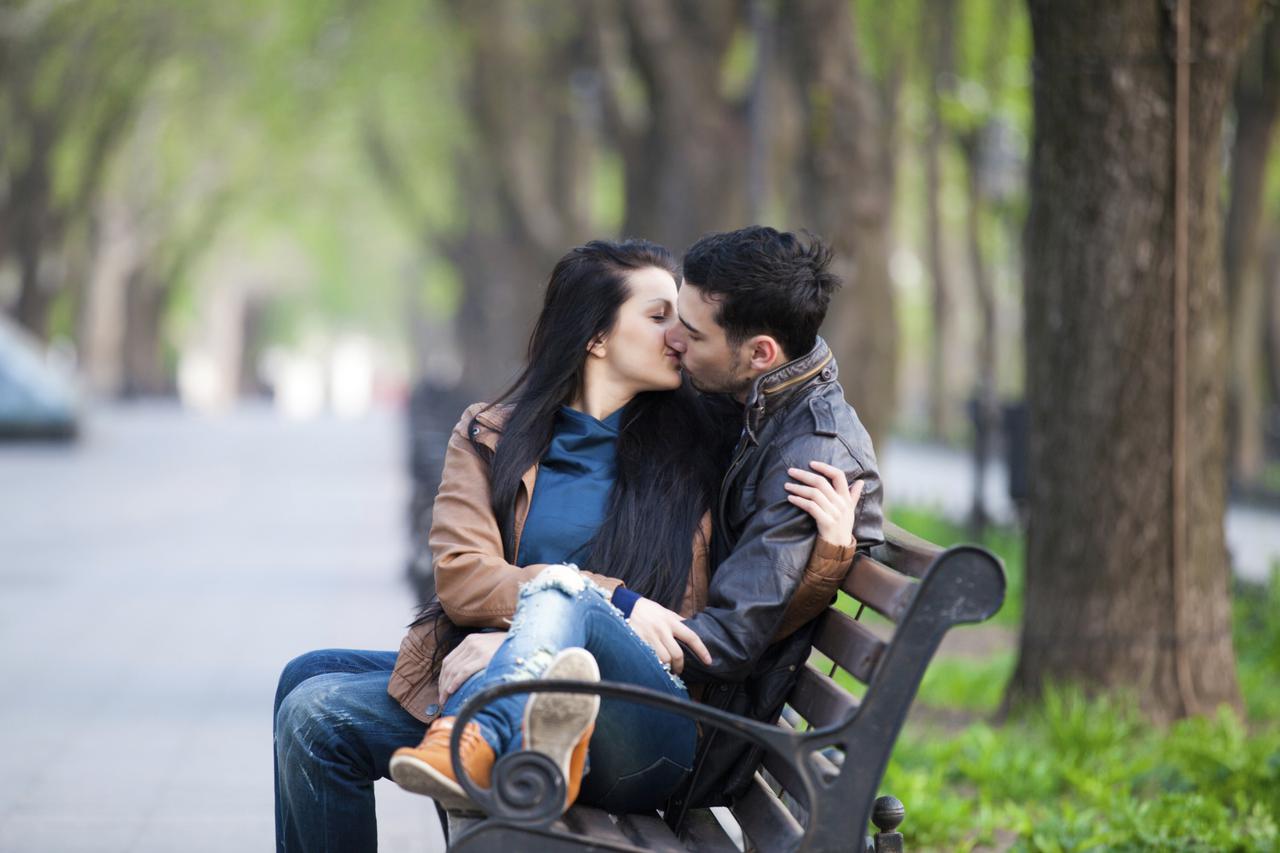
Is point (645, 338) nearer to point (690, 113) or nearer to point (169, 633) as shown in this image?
point (169, 633)

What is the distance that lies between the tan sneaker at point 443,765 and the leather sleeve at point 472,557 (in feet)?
1.55

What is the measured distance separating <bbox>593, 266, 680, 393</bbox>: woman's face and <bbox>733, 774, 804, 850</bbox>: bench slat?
864mm

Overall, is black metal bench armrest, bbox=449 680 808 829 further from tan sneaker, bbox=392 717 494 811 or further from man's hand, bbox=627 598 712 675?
man's hand, bbox=627 598 712 675

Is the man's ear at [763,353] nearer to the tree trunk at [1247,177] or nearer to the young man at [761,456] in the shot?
the young man at [761,456]

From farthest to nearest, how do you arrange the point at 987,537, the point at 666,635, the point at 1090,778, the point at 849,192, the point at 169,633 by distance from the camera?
the point at 987,537 < the point at 849,192 < the point at 169,633 < the point at 1090,778 < the point at 666,635

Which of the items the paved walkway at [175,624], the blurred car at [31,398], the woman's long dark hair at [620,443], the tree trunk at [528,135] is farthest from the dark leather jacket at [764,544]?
the blurred car at [31,398]

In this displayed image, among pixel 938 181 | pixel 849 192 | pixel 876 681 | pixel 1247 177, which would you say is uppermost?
pixel 938 181

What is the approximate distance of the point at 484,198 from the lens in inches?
1248

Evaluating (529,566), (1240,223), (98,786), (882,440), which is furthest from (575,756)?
(1240,223)

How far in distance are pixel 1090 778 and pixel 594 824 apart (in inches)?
113

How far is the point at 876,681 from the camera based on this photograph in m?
3.16

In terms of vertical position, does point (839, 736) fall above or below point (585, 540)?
below

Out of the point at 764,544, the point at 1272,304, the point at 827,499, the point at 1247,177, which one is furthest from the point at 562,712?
the point at 1272,304

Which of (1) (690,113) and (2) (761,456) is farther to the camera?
(1) (690,113)
